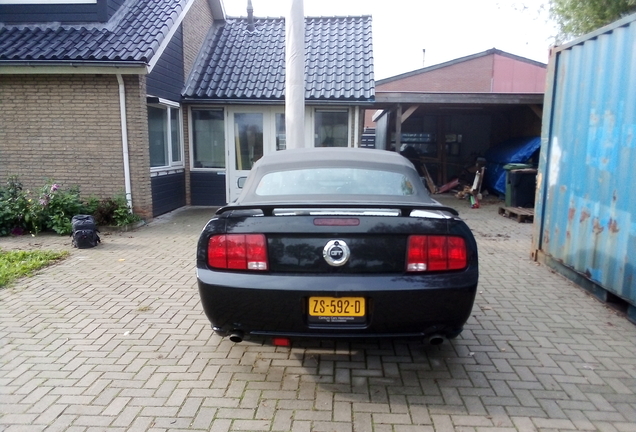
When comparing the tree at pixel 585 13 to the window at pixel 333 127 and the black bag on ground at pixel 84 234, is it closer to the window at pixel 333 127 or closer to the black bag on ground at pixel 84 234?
the window at pixel 333 127

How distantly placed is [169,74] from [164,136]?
4.68ft

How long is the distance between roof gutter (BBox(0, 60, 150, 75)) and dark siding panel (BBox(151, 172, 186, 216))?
2.32 m

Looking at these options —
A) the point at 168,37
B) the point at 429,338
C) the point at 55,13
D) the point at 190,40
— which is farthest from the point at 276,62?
the point at 429,338

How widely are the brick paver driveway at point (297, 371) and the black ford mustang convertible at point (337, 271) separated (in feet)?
1.52

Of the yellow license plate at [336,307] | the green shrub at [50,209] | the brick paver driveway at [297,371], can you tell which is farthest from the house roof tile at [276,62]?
the yellow license plate at [336,307]

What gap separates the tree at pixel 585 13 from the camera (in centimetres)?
1434

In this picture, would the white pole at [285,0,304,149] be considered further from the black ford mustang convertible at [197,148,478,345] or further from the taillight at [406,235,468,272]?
the taillight at [406,235,468,272]

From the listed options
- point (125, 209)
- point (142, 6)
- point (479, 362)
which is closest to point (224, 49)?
point (142, 6)

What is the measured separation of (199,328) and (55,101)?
7.35 meters

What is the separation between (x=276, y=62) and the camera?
42.7 feet

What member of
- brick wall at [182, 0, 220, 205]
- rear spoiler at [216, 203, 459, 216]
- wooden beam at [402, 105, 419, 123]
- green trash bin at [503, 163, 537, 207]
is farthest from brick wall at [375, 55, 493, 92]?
rear spoiler at [216, 203, 459, 216]

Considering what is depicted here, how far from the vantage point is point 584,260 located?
5.35 meters

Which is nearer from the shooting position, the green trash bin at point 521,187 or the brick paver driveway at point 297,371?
the brick paver driveway at point 297,371

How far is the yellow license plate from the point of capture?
3.07 metres
